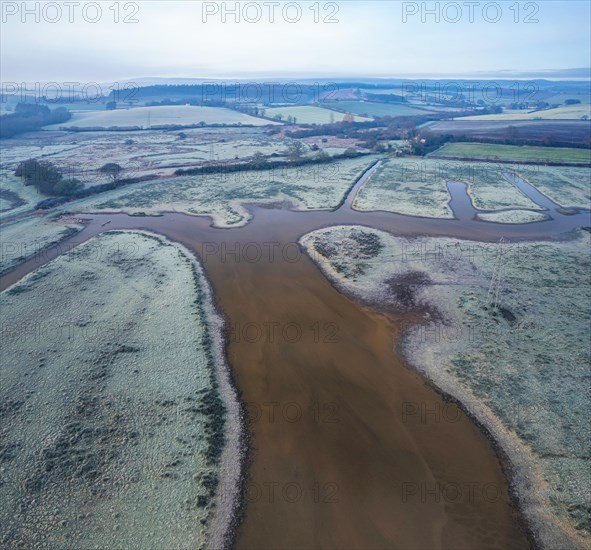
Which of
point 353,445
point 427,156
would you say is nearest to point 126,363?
point 353,445

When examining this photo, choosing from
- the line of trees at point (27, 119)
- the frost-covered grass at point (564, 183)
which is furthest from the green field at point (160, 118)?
the frost-covered grass at point (564, 183)

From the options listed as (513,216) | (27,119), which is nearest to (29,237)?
(513,216)

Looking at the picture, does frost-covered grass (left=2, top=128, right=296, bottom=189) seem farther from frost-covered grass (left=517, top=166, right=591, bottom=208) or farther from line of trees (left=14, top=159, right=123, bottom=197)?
frost-covered grass (left=517, top=166, right=591, bottom=208)

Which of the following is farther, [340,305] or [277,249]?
[277,249]

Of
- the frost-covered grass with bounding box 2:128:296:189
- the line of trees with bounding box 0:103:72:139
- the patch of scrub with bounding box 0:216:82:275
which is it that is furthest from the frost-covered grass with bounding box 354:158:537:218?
the line of trees with bounding box 0:103:72:139

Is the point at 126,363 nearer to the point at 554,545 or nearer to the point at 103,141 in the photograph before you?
the point at 554,545

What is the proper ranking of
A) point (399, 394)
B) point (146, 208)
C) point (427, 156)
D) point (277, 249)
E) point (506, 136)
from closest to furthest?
point (399, 394) < point (277, 249) < point (146, 208) < point (427, 156) < point (506, 136)

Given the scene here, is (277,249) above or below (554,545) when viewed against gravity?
above

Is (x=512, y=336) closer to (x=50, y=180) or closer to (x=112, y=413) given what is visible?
(x=112, y=413)
